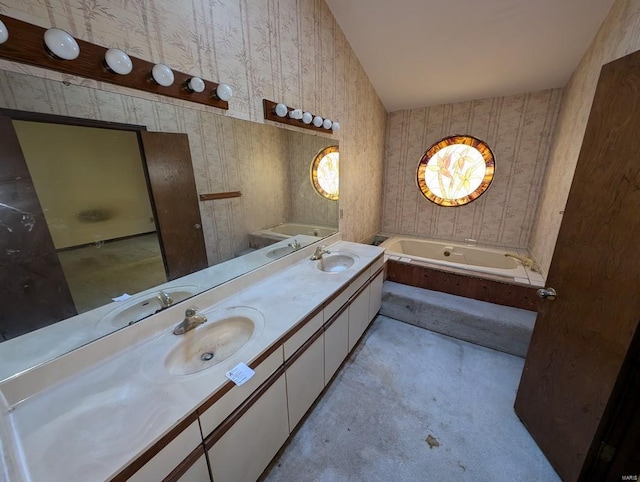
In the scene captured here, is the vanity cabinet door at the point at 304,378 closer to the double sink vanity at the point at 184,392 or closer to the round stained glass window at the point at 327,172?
the double sink vanity at the point at 184,392

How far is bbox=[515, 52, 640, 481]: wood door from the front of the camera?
0.92 metres

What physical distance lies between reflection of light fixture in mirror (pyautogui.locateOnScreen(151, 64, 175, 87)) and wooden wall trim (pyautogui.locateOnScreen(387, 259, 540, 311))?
2.43m

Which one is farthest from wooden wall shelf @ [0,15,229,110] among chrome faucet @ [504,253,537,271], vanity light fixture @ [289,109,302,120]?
chrome faucet @ [504,253,537,271]

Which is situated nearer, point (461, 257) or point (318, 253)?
point (318, 253)

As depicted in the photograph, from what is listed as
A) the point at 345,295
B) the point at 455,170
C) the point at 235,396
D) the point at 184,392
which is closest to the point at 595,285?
the point at 345,295

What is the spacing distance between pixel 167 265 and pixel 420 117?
3341mm

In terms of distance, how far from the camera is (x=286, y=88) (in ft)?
5.64

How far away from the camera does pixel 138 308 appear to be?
3.62ft

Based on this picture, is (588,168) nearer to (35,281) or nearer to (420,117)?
(35,281)

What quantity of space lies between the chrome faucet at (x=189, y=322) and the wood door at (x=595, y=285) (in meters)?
1.78

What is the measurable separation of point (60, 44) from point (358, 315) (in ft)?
6.96

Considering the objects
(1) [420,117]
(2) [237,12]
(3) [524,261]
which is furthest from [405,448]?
(1) [420,117]

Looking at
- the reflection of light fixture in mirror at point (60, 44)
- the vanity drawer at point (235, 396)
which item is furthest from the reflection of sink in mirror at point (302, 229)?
the reflection of light fixture in mirror at point (60, 44)

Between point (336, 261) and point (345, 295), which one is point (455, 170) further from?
point (345, 295)
